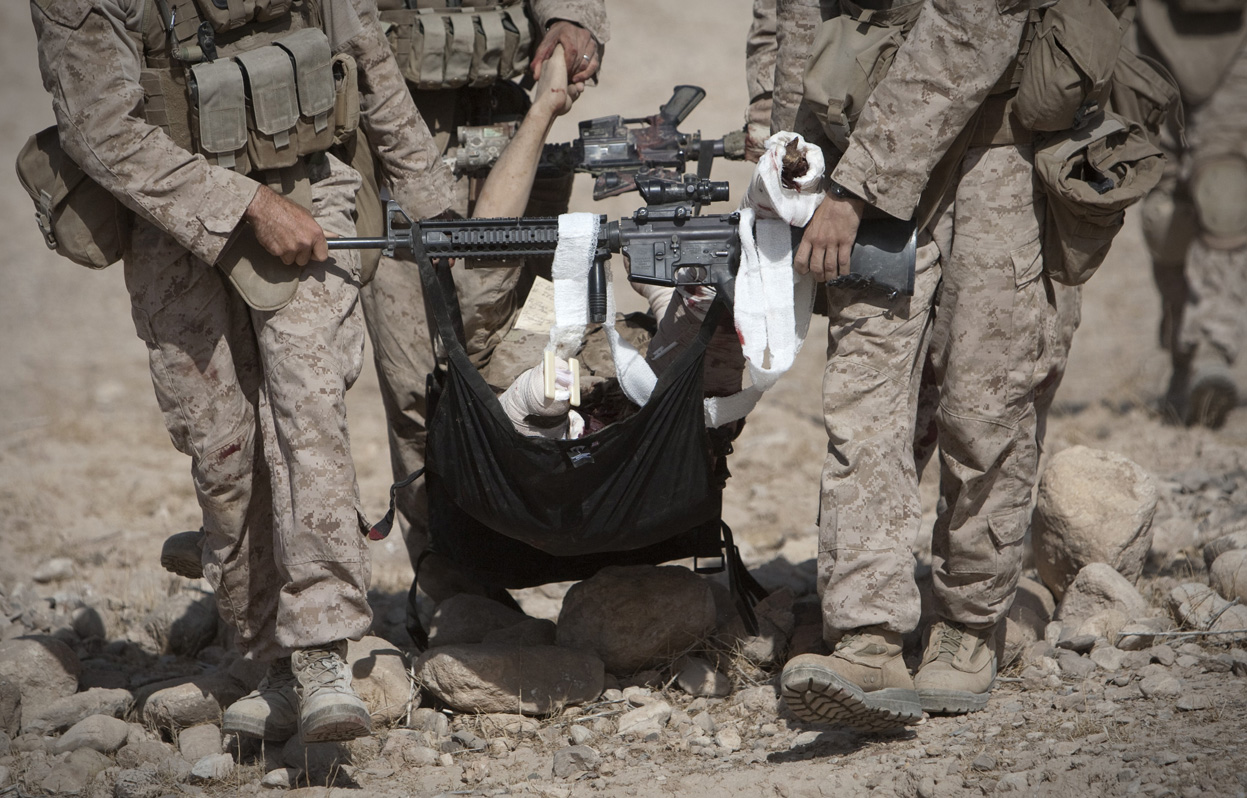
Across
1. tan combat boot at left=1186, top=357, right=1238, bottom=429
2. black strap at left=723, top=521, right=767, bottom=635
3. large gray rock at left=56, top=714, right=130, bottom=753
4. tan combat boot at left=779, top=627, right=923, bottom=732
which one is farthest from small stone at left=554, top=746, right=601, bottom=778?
tan combat boot at left=1186, top=357, right=1238, bottom=429

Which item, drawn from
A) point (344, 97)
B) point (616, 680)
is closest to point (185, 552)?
point (616, 680)

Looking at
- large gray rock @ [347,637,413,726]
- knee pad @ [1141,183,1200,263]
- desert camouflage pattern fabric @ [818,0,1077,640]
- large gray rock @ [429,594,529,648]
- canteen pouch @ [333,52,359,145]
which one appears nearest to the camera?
desert camouflage pattern fabric @ [818,0,1077,640]

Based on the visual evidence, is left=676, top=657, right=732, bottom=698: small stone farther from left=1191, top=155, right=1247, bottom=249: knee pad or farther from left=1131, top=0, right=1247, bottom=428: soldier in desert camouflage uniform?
left=1191, top=155, right=1247, bottom=249: knee pad

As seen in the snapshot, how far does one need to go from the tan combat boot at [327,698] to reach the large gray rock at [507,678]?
19.0 inches

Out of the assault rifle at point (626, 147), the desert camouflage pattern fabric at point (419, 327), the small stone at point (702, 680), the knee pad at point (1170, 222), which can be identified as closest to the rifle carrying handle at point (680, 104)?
the assault rifle at point (626, 147)

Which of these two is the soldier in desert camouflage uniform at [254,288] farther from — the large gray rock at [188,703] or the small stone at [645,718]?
the small stone at [645,718]

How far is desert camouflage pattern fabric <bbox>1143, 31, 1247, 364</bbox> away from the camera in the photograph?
6.58 meters

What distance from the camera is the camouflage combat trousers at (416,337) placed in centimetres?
425

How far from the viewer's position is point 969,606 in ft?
11.4

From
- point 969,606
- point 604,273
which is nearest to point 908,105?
point 604,273

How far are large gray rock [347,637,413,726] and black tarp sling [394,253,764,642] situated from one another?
66 centimetres

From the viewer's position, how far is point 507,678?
370cm

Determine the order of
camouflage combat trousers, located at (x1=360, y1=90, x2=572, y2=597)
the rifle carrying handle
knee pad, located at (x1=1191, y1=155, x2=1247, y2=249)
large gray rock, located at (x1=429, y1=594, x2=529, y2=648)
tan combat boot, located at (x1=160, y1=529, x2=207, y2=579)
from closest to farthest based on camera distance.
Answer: tan combat boot, located at (x1=160, y1=529, x2=207, y2=579) → large gray rock, located at (x1=429, y1=594, x2=529, y2=648) → camouflage combat trousers, located at (x1=360, y1=90, x2=572, y2=597) → the rifle carrying handle → knee pad, located at (x1=1191, y1=155, x2=1247, y2=249)

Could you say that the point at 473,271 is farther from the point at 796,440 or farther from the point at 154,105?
the point at 796,440
